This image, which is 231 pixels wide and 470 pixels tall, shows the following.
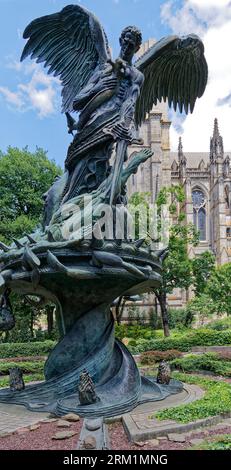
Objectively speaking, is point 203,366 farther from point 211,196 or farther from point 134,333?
point 211,196

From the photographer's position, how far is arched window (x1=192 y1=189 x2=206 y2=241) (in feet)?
201

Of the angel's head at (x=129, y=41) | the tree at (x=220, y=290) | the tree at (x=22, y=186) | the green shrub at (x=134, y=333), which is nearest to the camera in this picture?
the angel's head at (x=129, y=41)

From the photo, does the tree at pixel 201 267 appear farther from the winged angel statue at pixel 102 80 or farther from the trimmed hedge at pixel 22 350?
the winged angel statue at pixel 102 80

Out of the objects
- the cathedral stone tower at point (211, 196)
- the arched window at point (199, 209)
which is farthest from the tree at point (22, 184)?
the arched window at point (199, 209)

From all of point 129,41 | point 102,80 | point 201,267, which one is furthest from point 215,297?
point 129,41

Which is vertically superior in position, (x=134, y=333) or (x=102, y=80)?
(x=102, y=80)

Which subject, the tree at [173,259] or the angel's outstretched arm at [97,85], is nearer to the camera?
the angel's outstretched arm at [97,85]

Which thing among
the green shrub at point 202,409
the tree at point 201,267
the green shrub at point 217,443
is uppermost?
the tree at point 201,267

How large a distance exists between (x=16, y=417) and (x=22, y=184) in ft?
72.0

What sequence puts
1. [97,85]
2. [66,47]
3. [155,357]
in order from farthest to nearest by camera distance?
[155,357] → [66,47] → [97,85]

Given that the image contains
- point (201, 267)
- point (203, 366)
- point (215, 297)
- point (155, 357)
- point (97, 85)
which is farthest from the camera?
point (215, 297)

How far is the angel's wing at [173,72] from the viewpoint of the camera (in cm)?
865

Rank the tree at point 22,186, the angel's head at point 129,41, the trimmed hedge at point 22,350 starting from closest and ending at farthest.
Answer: the angel's head at point 129,41
the trimmed hedge at point 22,350
the tree at point 22,186

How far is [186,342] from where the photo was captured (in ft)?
62.5
